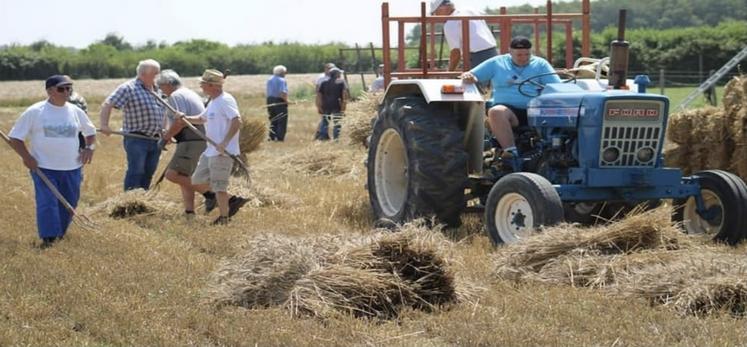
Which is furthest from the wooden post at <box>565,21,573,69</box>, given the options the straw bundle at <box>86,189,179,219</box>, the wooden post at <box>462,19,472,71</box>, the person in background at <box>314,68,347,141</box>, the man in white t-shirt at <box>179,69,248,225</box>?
the person in background at <box>314,68,347,141</box>

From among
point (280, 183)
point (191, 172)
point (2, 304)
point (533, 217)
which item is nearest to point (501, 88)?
point (533, 217)

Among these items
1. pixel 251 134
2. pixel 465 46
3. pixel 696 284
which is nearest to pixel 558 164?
pixel 465 46

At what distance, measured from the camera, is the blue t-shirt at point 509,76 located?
32.3 feet

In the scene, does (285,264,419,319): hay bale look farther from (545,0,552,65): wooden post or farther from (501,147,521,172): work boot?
(545,0,552,65): wooden post

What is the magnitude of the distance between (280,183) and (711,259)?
8375 millimetres

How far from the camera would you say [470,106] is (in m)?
A: 10.3

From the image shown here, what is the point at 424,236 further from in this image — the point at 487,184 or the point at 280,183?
the point at 280,183

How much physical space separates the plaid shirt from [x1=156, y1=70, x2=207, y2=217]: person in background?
216 millimetres

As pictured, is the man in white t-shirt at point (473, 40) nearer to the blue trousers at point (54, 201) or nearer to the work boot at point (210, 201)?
the work boot at point (210, 201)

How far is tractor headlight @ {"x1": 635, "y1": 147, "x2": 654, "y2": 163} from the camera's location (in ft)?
30.6

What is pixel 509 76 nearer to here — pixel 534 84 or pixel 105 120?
pixel 534 84

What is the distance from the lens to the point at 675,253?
7.70 m

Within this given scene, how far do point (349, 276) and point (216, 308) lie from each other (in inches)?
32.2

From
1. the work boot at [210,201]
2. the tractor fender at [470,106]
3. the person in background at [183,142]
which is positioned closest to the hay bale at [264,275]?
the tractor fender at [470,106]
